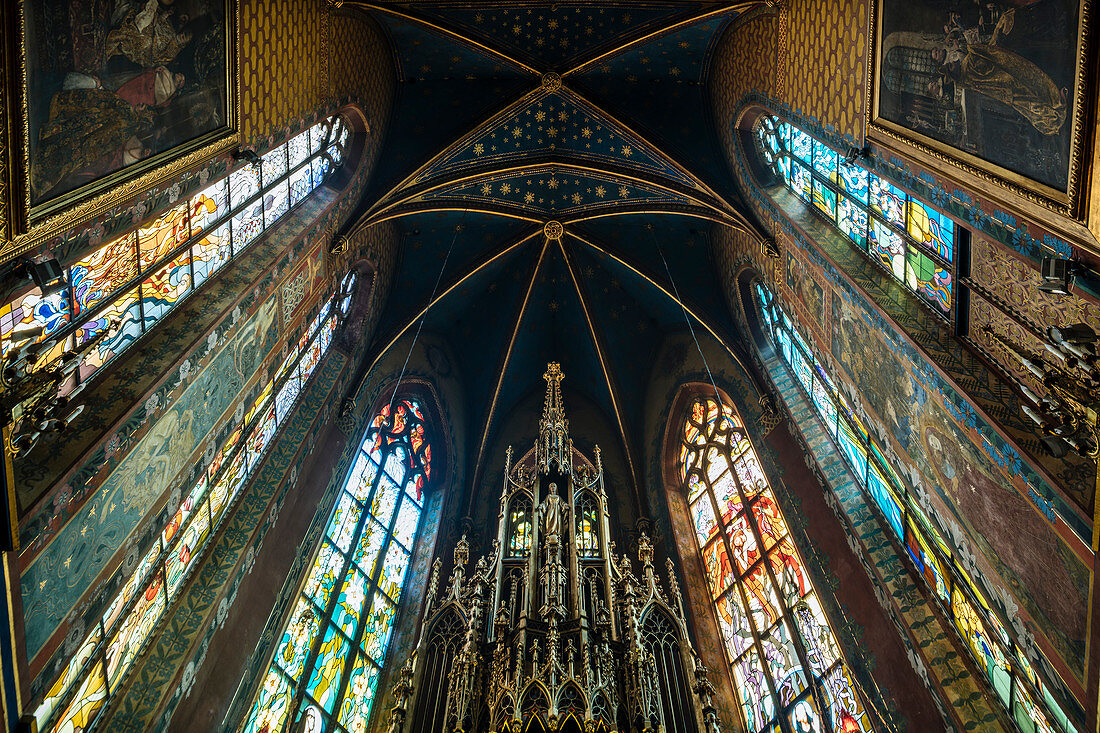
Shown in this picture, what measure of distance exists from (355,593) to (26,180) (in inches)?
282

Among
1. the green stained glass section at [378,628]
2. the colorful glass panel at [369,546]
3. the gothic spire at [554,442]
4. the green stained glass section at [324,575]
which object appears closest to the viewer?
the green stained glass section at [324,575]

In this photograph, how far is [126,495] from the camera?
591 centimetres

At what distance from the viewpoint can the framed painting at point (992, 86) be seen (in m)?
4.67

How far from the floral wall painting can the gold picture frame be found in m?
0.01

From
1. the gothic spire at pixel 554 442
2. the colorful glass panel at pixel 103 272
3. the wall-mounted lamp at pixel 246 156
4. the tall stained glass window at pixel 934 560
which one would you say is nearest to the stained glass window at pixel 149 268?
the colorful glass panel at pixel 103 272

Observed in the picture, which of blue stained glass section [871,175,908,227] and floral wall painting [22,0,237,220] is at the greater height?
blue stained glass section [871,175,908,227]

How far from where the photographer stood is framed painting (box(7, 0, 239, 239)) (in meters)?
4.89

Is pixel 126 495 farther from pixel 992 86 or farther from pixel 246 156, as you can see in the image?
pixel 992 86

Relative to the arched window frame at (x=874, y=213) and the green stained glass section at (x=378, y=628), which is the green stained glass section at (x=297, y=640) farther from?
the arched window frame at (x=874, y=213)

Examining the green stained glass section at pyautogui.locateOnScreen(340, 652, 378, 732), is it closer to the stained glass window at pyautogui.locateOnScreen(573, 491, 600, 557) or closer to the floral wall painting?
the stained glass window at pyautogui.locateOnScreen(573, 491, 600, 557)

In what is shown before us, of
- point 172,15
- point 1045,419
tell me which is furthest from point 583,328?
point 1045,419

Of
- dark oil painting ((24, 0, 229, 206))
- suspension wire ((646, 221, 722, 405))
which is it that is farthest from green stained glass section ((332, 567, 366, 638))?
suspension wire ((646, 221, 722, 405))

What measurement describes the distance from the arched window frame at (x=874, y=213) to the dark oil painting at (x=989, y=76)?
0.97m

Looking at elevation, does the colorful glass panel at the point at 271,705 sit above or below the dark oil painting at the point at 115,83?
below
